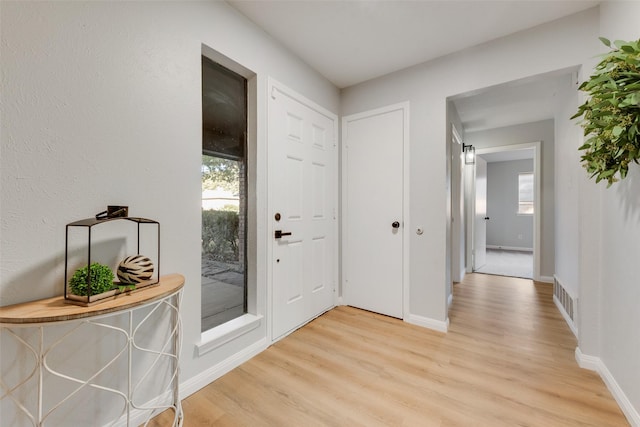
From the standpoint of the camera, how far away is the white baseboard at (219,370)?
1.56m

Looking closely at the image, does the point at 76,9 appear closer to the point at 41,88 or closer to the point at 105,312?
the point at 41,88

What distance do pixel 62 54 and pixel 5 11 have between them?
6.9 inches

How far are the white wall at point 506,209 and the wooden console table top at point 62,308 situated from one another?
8599 mm

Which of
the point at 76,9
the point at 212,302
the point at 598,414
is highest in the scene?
the point at 76,9

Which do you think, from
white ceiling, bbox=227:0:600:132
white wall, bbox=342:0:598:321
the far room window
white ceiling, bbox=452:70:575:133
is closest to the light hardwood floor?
white wall, bbox=342:0:598:321

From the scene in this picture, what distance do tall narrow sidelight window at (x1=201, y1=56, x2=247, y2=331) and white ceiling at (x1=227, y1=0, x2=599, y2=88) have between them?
57 centimetres

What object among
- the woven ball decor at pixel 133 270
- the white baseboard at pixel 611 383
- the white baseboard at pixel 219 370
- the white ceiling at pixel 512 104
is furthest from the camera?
the white ceiling at pixel 512 104

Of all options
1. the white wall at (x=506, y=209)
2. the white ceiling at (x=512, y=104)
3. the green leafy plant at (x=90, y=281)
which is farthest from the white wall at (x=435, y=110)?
the white wall at (x=506, y=209)

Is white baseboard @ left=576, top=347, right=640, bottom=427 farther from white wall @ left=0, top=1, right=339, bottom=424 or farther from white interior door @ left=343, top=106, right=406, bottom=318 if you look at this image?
white wall @ left=0, top=1, right=339, bottom=424

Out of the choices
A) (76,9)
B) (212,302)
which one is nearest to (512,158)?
(212,302)

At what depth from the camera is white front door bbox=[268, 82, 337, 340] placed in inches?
85.4

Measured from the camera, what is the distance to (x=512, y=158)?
702 cm

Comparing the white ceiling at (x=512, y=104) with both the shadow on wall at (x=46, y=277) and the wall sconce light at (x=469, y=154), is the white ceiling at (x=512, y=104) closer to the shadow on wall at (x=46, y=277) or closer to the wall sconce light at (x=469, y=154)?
the wall sconce light at (x=469, y=154)

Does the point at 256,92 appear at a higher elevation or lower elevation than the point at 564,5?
lower
